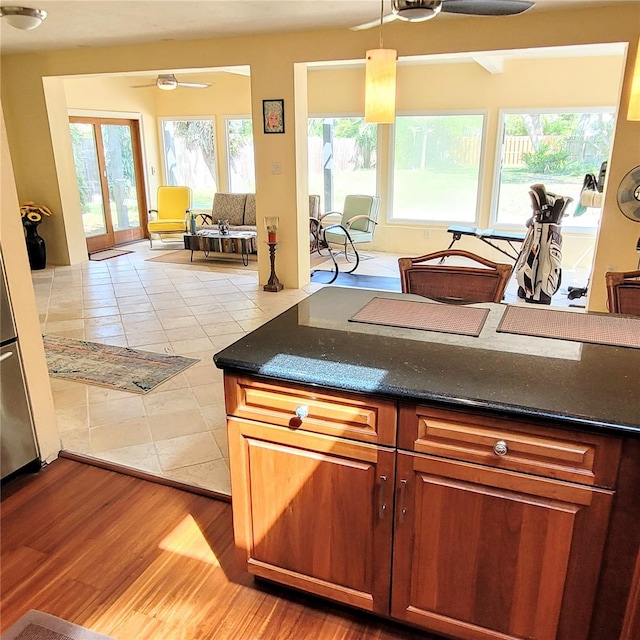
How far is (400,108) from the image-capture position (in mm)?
7211

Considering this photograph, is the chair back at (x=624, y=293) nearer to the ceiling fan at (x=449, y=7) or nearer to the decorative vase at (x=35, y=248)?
the ceiling fan at (x=449, y=7)

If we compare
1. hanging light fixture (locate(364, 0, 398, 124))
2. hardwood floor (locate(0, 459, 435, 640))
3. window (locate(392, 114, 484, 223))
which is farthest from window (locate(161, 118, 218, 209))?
hardwood floor (locate(0, 459, 435, 640))

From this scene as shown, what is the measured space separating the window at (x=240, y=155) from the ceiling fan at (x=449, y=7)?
5.97 metres

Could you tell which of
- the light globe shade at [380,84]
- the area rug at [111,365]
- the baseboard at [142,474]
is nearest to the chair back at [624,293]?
the light globe shade at [380,84]

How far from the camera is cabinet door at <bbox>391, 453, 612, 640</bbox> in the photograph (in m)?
1.27

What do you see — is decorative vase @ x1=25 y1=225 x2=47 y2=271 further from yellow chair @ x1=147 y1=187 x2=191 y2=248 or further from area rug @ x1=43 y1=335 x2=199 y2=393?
area rug @ x1=43 y1=335 x2=199 y2=393

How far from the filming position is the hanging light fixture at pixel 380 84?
6.81 ft

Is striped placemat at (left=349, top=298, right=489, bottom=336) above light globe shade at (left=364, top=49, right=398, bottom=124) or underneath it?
underneath

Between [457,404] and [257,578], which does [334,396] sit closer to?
[457,404]

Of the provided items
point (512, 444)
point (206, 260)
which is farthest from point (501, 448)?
point (206, 260)

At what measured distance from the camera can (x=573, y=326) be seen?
1.76m

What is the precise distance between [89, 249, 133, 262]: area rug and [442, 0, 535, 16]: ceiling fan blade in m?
5.90

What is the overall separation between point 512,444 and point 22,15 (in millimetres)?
4500

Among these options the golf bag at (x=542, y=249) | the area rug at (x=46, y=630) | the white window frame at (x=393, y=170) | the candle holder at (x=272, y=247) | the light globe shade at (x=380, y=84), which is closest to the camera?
the area rug at (x=46, y=630)
